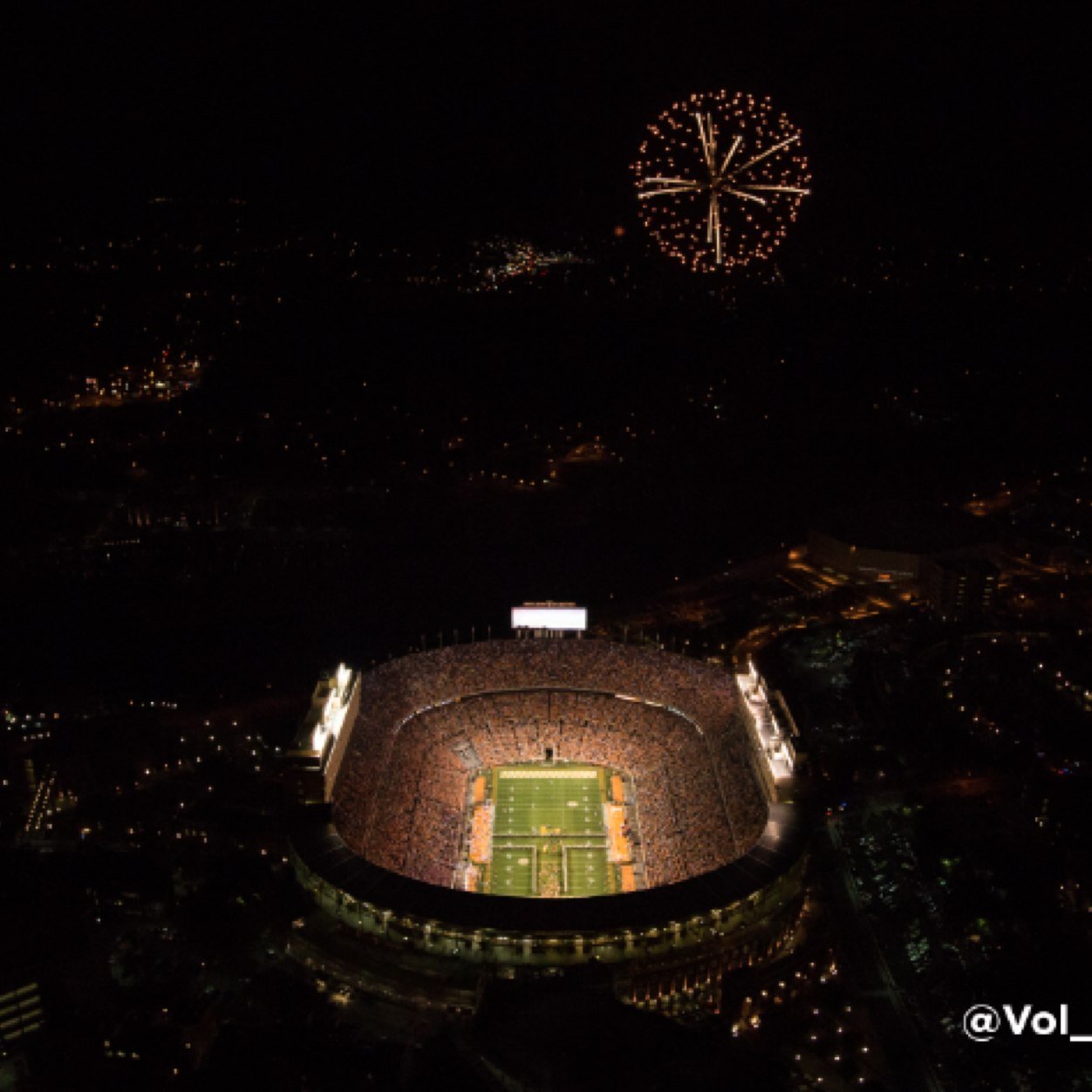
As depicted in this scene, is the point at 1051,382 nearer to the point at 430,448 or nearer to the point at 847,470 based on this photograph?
the point at 847,470

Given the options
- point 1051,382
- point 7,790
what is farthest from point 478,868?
point 1051,382

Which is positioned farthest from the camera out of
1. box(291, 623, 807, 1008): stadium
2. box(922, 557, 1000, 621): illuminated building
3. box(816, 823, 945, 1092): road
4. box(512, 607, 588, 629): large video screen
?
box(922, 557, 1000, 621): illuminated building

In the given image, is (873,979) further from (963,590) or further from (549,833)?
(963,590)

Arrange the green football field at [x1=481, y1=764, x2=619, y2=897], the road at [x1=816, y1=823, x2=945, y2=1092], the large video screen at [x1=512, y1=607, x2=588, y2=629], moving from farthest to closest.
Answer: the large video screen at [x1=512, y1=607, x2=588, y2=629] < the green football field at [x1=481, y1=764, x2=619, y2=897] < the road at [x1=816, y1=823, x2=945, y2=1092]

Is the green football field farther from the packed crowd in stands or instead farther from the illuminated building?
the illuminated building

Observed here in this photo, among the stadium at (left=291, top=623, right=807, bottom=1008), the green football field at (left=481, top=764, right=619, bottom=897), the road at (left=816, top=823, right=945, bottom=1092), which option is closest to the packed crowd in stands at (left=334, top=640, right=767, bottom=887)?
the stadium at (left=291, top=623, right=807, bottom=1008)

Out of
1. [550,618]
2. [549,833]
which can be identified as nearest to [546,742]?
[549,833]
